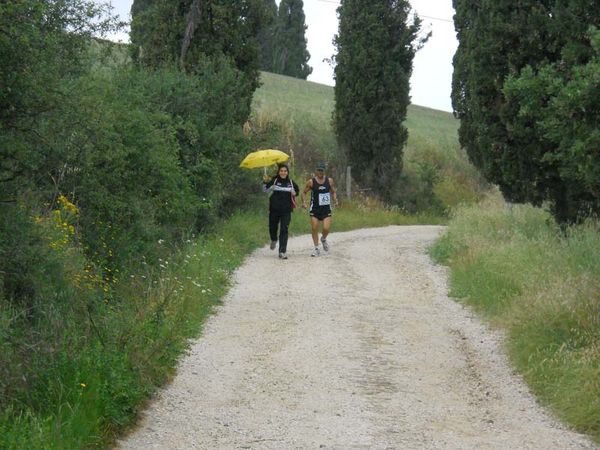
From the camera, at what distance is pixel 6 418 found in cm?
660

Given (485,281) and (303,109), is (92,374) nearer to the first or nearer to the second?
(485,281)

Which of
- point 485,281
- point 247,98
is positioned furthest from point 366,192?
point 485,281

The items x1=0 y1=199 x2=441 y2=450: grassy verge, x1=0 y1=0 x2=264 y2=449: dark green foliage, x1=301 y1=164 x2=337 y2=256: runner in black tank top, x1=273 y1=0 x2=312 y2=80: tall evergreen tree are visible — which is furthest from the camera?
x1=273 y1=0 x2=312 y2=80: tall evergreen tree

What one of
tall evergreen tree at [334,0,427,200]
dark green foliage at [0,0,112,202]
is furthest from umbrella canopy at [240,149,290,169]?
tall evergreen tree at [334,0,427,200]

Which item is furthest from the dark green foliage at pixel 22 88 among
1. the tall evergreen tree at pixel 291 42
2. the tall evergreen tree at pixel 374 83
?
the tall evergreen tree at pixel 291 42

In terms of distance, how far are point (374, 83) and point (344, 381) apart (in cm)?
2758

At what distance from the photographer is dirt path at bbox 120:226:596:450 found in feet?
25.3

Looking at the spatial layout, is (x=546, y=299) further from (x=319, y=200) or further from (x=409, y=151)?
(x=409, y=151)

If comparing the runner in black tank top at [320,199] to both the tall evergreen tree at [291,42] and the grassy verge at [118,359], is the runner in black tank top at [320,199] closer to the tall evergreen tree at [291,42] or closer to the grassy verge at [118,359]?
the grassy verge at [118,359]

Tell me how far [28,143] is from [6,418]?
9.17 ft

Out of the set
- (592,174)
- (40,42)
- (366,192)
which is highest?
(40,42)

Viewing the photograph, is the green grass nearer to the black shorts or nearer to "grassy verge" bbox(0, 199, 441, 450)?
"grassy verge" bbox(0, 199, 441, 450)

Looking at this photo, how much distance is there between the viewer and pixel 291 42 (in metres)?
77.7

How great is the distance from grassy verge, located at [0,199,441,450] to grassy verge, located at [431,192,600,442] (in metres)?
3.64
